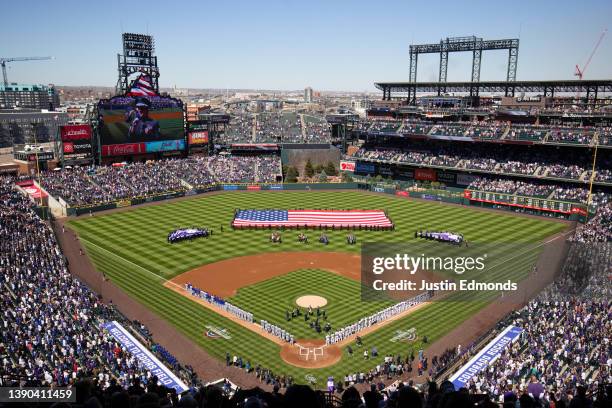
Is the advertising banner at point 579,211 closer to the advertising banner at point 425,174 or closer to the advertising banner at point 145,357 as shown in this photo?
the advertising banner at point 425,174

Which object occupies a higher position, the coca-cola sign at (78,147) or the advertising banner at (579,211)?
the coca-cola sign at (78,147)

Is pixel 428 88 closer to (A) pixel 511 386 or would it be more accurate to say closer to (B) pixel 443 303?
(B) pixel 443 303

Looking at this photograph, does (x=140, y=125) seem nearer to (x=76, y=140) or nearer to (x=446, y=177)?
(x=76, y=140)

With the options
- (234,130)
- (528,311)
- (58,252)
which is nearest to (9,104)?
(234,130)

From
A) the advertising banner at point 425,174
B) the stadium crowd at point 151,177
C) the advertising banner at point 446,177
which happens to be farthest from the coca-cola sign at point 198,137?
the advertising banner at point 446,177

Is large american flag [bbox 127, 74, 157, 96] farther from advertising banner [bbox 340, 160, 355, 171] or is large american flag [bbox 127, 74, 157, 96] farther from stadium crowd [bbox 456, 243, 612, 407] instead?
stadium crowd [bbox 456, 243, 612, 407]

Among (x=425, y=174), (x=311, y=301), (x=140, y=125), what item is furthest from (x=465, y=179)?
(x=140, y=125)

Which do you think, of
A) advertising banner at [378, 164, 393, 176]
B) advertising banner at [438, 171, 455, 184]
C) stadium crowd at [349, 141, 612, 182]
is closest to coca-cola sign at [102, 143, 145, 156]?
stadium crowd at [349, 141, 612, 182]

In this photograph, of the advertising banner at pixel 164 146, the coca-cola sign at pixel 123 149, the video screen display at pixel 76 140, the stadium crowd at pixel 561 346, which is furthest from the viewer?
the advertising banner at pixel 164 146
